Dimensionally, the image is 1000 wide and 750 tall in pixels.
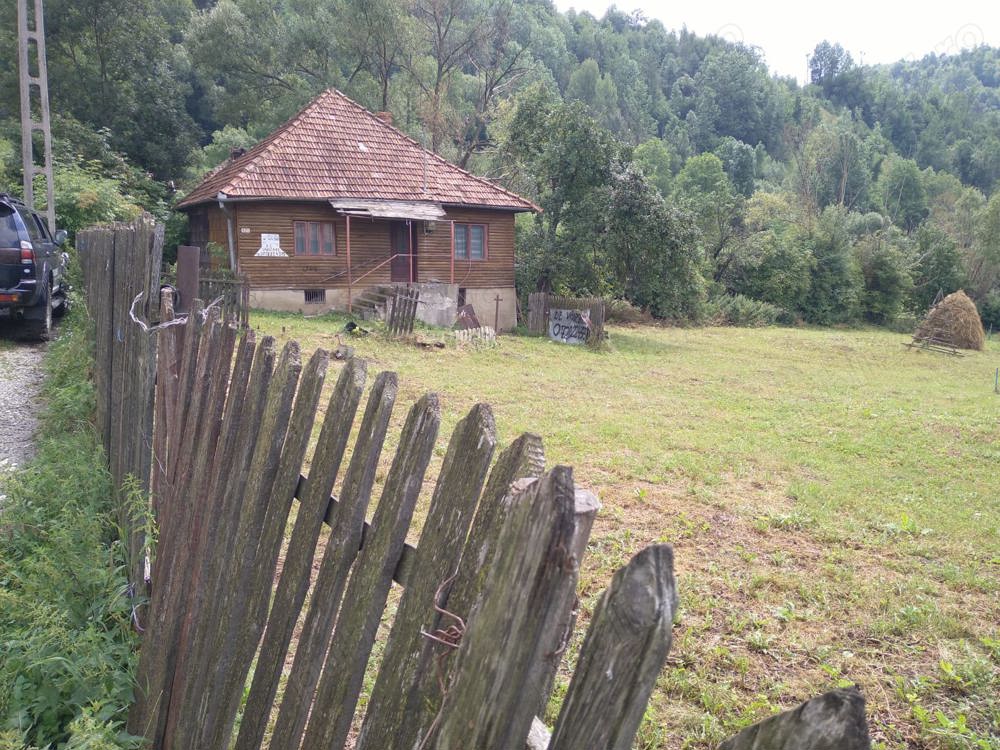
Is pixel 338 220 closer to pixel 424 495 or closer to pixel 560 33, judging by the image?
pixel 424 495

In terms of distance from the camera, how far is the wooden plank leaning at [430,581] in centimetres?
135

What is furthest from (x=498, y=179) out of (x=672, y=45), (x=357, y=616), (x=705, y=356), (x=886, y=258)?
(x=672, y=45)

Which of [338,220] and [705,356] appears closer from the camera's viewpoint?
[705,356]

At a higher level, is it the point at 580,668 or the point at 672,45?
the point at 672,45

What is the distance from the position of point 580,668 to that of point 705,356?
65.0ft

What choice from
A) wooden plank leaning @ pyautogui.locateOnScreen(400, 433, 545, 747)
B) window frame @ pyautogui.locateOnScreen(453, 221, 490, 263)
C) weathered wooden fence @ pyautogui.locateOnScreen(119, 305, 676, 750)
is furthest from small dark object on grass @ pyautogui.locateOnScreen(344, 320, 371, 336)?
wooden plank leaning @ pyautogui.locateOnScreen(400, 433, 545, 747)

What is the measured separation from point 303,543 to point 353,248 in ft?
70.4

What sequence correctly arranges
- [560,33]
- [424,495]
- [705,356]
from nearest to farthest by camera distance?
[424,495] < [705,356] < [560,33]

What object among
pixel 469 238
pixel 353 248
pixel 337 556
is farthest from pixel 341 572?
pixel 469 238

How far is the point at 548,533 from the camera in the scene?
92 centimetres

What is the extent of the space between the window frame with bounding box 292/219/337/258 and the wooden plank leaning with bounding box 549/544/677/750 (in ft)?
71.4

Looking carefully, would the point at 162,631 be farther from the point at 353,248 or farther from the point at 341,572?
the point at 353,248

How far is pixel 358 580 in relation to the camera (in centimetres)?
167

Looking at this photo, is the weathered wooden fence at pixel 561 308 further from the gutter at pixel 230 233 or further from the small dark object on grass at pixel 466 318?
the gutter at pixel 230 233
